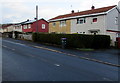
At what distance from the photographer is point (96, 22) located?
2327 centimetres

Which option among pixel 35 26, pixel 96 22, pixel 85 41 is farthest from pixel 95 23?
pixel 35 26

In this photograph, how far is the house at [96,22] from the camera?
22109 mm

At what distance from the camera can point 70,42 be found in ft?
57.0

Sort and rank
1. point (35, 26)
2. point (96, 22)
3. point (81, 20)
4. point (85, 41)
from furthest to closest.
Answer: point (35, 26) → point (81, 20) → point (96, 22) → point (85, 41)

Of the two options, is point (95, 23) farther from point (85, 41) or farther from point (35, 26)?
point (35, 26)

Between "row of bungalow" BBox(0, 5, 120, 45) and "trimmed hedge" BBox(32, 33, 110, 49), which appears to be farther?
"row of bungalow" BBox(0, 5, 120, 45)

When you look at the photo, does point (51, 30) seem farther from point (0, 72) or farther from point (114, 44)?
point (0, 72)

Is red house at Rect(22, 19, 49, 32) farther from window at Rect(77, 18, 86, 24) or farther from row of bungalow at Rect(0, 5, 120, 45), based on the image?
A: window at Rect(77, 18, 86, 24)

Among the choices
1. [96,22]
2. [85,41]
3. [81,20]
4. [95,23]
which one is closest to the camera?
[85,41]

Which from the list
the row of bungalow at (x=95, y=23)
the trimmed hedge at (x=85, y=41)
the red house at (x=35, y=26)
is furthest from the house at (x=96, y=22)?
the red house at (x=35, y=26)

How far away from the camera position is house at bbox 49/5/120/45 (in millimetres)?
22109

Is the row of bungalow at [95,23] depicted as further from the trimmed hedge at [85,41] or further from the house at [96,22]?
the trimmed hedge at [85,41]

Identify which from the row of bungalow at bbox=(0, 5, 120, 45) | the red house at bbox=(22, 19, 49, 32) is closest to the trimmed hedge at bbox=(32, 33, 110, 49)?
the row of bungalow at bbox=(0, 5, 120, 45)

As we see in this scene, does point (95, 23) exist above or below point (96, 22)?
below
